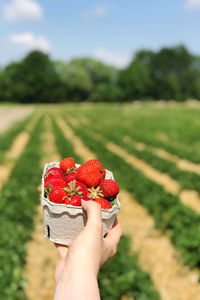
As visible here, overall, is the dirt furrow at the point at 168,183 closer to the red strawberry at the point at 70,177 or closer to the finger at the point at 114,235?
the finger at the point at 114,235

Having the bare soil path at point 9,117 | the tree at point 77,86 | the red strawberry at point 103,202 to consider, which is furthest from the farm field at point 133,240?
the tree at point 77,86

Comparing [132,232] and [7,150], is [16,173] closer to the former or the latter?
[132,232]

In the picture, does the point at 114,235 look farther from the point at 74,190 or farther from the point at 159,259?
the point at 159,259

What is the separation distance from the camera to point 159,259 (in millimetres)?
4508

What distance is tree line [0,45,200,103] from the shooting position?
7312cm

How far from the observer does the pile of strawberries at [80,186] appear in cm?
169

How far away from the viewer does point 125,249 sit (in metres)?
4.60

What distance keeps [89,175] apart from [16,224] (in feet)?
12.6

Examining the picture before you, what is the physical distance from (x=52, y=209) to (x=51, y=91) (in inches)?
2950

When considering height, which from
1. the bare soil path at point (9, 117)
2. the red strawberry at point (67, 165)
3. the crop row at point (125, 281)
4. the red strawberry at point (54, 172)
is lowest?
the bare soil path at point (9, 117)

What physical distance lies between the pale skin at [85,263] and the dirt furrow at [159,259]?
9.43 feet

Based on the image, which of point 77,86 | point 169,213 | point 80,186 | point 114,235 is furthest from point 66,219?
point 77,86

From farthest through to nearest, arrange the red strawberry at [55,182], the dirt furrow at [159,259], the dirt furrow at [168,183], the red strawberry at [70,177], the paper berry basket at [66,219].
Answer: the dirt furrow at [168,183]
the dirt furrow at [159,259]
the red strawberry at [70,177]
the red strawberry at [55,182]
the paper berry basket at [66,219]

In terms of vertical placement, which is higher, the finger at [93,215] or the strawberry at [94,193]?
the strawberry at [94,193]
